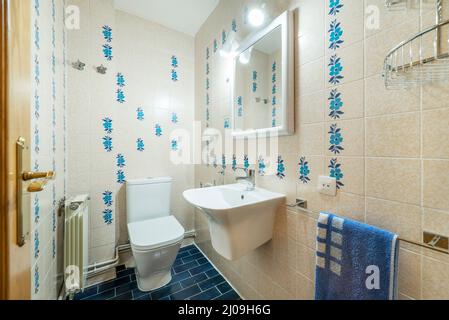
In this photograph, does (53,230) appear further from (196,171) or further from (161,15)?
(161,15)

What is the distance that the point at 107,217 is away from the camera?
1601mm

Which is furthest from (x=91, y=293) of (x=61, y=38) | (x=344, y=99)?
(x=344, y=99)

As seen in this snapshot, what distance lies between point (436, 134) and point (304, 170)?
473 mm

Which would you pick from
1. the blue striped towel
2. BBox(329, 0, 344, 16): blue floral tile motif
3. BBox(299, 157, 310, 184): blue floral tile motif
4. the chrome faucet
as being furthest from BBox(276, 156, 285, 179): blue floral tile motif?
BBox(329, 0, 344, 16): blue floral tile motif

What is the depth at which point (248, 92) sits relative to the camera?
1350mm

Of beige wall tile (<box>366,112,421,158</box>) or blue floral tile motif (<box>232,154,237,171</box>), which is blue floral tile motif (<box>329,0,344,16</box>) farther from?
blue floral tile motif (<box>232,154,237,171</box>)

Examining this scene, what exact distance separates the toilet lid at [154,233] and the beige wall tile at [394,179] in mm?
1242

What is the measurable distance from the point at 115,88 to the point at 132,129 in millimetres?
393

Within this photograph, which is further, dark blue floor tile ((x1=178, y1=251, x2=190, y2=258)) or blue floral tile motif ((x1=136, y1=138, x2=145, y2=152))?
dark blue floor tile ((x1=178, y1=251, x2=190, y2=258))

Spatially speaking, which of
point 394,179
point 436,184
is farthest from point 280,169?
point 436,184

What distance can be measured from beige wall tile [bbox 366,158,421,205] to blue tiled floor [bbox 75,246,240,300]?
4.20 ft

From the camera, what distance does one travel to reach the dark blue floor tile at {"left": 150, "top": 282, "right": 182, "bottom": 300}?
1360 millimetres

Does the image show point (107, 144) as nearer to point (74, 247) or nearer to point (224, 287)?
point (74, 247)

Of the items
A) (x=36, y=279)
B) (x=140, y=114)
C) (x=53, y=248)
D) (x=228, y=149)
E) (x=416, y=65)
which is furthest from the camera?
(x=140, y=114)
